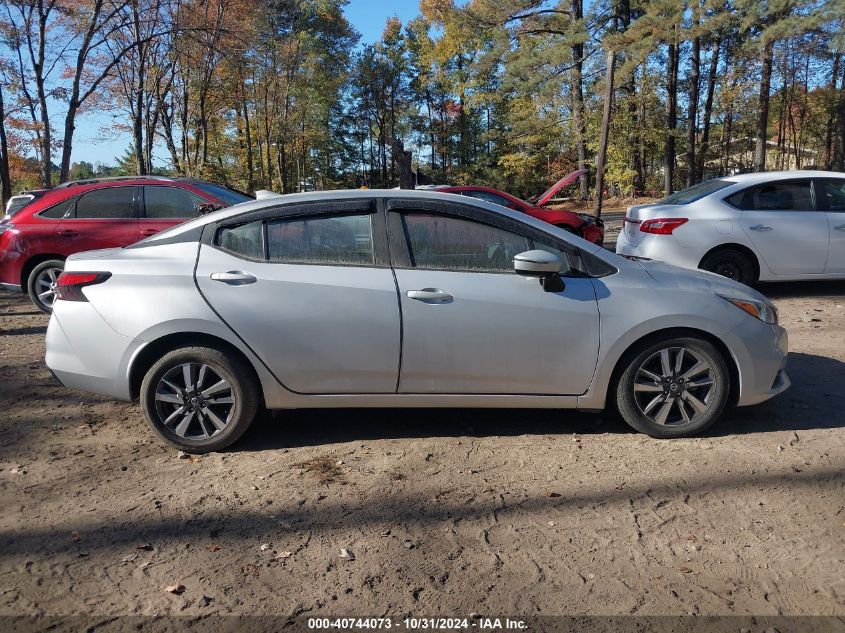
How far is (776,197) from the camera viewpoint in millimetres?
8156

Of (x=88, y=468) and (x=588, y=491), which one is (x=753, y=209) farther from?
(x=88, y=468)

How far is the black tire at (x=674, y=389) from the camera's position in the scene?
403cm

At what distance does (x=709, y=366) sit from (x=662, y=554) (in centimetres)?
151

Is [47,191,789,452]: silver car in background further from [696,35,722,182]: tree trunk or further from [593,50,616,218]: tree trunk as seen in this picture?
[696,35,722,182]: tree trunk

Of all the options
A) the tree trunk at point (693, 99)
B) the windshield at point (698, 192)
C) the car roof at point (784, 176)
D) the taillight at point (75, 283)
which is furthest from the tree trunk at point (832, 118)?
the taillight at point (75, 283)

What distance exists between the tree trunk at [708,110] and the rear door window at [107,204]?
3646 cm

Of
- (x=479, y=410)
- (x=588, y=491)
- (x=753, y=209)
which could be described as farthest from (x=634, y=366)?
(x=753, y=209)

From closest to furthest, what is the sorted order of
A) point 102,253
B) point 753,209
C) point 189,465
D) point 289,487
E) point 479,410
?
point 289,487, point 189,465, point 102,253, point 479,410, point 753,209

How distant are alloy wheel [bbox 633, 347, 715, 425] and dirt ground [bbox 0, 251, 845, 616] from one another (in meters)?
0.20

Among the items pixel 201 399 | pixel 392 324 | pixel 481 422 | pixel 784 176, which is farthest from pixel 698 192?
pixel 201 399

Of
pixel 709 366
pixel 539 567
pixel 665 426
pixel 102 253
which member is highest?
pixel 102 253

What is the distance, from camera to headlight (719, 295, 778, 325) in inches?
163

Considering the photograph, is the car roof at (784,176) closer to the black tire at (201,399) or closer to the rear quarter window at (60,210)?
the black tire at (201,399)

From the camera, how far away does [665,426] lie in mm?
4082
